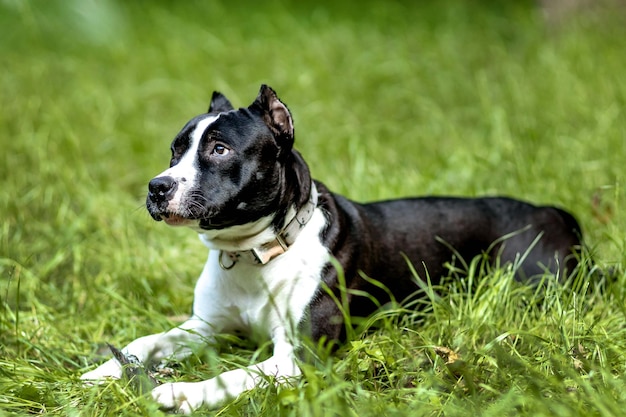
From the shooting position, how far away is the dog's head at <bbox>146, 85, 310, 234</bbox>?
10.2 feet

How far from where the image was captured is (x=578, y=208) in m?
4.77

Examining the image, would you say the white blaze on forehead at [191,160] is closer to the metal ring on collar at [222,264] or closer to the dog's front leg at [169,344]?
the metal ring on collar at [222,264]

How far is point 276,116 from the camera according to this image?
338 cm

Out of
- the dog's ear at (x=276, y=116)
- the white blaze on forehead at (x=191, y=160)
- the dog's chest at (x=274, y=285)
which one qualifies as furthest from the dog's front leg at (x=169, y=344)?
the dog's ear at (x=276, y=116)

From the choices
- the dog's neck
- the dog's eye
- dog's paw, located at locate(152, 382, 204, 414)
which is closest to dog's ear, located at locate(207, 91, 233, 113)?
the dog's eye

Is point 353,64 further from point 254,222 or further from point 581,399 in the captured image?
point 581,399

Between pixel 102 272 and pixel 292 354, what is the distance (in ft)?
5.43

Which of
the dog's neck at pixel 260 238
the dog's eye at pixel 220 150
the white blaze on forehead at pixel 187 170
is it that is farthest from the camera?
the dog's neck at pixel 260 238

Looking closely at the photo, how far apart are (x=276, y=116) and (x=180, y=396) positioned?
46.9 inches

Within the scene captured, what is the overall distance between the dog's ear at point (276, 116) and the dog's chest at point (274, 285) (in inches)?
14.7

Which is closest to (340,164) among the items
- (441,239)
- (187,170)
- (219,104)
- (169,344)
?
(441,239)

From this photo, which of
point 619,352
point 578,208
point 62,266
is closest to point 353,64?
point 578,208

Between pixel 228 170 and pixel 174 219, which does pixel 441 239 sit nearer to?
pixel 228 170

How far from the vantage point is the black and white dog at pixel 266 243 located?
3139 millimetres
